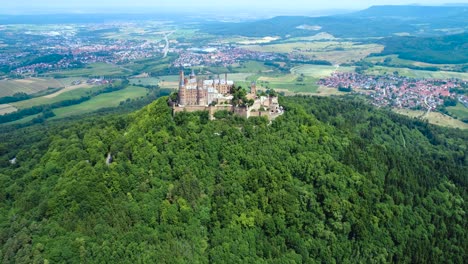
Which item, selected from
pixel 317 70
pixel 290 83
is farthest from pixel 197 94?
pixel 317 70

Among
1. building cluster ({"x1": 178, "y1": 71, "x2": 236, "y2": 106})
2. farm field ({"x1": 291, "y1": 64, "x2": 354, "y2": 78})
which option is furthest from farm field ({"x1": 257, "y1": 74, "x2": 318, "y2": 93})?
building cluster ({"x1": 178, "y1": 71, "x2": 236, "y2": 106})

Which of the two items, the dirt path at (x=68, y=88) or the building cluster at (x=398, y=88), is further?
the dirt path at (x=68, y=88)

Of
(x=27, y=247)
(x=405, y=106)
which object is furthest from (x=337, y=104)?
(x=27, y=247)

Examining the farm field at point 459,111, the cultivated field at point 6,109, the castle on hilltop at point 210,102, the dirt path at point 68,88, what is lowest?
the cultivated field at point 6,109

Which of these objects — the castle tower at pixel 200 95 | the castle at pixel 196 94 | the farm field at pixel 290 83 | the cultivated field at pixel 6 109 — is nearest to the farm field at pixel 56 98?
the cultivated field at pixel 6 109

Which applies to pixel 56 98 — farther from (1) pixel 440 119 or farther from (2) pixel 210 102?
(1) pixel 440 119

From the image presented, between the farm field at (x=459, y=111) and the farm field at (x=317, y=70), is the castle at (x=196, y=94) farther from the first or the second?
the farm field at (x=317, y=70)

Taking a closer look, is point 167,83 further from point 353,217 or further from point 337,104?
point 353,217
